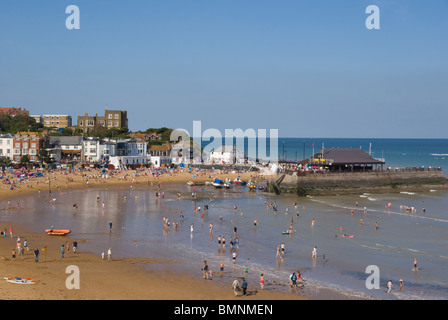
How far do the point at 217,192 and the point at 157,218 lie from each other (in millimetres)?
21345

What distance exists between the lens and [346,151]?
70000 mm

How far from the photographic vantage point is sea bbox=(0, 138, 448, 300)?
23562mm

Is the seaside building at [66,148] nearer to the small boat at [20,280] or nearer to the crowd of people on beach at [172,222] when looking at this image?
the crowd of people on beach at [172,222]

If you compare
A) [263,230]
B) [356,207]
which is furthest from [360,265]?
[356,207]

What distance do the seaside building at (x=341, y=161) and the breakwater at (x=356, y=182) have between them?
2493mm

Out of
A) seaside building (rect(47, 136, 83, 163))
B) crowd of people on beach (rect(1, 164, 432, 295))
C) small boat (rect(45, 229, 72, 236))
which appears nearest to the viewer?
crowd of people on beach (rect(1, 164, 432, 295))

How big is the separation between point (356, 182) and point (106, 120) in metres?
78.4

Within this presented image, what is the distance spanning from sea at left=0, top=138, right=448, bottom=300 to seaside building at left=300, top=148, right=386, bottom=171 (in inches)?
405

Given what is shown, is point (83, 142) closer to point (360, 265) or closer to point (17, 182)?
point (17, 182)

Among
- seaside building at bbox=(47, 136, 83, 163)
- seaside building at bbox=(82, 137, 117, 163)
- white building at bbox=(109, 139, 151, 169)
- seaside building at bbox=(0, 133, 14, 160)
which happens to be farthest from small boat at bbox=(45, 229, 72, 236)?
seaside building at bbox=(0, 133, 14, 160)

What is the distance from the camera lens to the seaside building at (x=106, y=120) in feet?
396

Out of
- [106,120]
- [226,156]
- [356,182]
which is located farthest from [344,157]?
[106,120]

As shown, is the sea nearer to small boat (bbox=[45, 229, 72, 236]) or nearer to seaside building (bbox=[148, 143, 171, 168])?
small boat (bbox=[45, 229, 72, 236])
